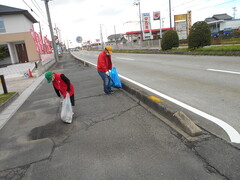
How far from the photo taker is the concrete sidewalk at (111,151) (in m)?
2.44

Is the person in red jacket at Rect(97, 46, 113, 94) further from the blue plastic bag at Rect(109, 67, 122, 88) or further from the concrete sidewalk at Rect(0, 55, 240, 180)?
the concrete sidewalk at Rect(0, 55, 240, 180)

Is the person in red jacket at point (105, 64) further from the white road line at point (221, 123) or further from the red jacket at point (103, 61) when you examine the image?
the white road line at point (221, 123)

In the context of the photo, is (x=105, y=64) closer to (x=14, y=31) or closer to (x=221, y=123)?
(x=221, y=123)

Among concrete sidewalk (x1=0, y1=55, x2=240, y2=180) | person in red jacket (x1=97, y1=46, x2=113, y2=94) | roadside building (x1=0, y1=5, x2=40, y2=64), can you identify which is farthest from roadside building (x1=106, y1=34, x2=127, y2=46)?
concrete sidewalk (x1=0, y1=55, x2=240, y2=180)

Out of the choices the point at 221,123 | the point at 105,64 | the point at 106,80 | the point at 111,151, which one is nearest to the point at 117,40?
the point at 105,64

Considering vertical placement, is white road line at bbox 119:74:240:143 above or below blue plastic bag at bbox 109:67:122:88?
below

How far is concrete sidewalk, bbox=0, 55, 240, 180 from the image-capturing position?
96.2 inches

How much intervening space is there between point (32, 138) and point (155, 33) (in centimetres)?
7068

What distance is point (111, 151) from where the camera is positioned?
3.01 m

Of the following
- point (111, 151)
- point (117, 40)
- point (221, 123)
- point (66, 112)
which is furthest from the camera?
point (117, 40)

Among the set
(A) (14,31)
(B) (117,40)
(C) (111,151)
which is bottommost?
(C) (111,151)

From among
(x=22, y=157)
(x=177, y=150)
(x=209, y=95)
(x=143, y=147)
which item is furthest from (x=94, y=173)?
(x=209, y=95)

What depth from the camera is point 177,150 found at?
111 inches

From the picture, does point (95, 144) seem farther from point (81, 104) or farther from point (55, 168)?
point (81, 104)
